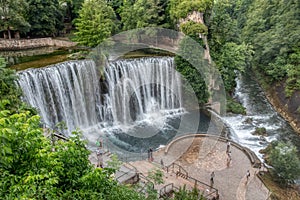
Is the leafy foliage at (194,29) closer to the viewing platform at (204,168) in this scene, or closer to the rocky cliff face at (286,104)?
the rocky cliff face at (286,104)

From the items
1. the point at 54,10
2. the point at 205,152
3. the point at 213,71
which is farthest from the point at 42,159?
the point at 54,10

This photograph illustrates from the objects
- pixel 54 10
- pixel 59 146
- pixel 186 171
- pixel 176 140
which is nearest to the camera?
pixel 59 146

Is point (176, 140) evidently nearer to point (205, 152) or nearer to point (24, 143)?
point (205, 152)

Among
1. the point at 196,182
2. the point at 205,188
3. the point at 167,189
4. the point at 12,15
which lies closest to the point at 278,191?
the point at 205,188

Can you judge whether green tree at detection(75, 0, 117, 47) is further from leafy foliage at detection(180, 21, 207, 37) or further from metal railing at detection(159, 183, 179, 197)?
metal railing at detection(159, 183, 179, 197)

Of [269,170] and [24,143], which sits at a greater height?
[24,143]

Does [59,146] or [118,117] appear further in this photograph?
[118,117]

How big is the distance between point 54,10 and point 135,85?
13.9 m

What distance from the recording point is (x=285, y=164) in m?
14.9

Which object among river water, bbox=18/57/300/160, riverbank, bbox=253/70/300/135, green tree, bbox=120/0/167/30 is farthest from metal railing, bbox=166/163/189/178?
green tree, bbox=120/0/167/30

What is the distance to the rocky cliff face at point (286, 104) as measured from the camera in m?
22.6

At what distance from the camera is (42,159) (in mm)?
4750

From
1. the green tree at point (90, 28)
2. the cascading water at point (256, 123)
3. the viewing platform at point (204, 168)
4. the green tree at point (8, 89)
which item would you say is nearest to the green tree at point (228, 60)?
the cascading water at point (256, 123)

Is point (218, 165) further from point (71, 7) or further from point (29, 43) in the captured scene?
point (71, 7)
